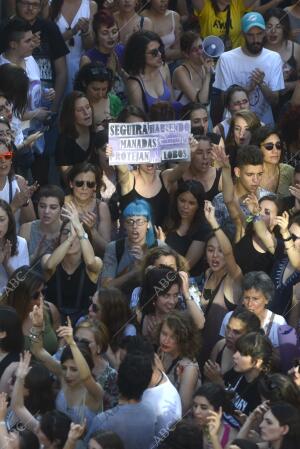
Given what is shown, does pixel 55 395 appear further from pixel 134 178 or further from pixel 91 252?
pixel 134 178

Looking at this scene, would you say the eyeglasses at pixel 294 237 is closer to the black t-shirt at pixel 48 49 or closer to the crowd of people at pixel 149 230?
the crowd of people at pixel 149 230

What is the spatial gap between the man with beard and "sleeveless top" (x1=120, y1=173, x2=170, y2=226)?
5.96ft

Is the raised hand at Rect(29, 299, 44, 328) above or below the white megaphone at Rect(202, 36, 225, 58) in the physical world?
below

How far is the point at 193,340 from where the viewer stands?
1026cm

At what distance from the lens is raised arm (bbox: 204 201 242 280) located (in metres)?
11.2

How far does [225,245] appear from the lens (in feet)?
36.8

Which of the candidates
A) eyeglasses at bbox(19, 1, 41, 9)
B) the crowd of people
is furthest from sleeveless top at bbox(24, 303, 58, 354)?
eyeglasses at bbox(19, 1, 41, 9)

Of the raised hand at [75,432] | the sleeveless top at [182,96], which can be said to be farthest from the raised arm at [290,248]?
the sleeveless top at [182,96]

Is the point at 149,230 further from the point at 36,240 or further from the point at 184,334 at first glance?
the point at 184,334

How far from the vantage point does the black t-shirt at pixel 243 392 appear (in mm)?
9789

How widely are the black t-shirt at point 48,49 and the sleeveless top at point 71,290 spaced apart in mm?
2643

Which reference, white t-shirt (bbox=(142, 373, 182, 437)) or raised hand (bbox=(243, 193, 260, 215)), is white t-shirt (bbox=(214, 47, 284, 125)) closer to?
raised hand (bbox=(243, 193, 260, 215))

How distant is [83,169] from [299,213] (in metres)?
1.52

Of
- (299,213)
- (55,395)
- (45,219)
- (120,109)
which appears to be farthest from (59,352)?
(120,109)
